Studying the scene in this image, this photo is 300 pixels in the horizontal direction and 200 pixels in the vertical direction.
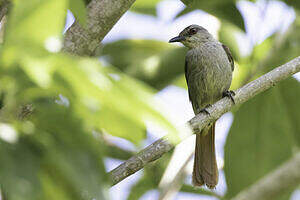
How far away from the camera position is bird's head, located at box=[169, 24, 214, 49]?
17.8ft

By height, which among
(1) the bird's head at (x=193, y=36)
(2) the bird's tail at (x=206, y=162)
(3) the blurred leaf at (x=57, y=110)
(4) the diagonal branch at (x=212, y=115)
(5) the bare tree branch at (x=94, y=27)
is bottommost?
(2) the bird's tail at (x=206, y=162)

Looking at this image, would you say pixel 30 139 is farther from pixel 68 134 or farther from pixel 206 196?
pixel 206 196

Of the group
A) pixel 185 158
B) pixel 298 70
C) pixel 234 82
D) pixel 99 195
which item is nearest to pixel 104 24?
pixel 185 158

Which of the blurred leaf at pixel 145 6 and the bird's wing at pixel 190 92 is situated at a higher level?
the blurred leaf at pixel 145 6

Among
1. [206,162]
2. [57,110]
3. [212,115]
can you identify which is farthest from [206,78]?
[57,110]

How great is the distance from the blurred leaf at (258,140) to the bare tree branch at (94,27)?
1181 mm

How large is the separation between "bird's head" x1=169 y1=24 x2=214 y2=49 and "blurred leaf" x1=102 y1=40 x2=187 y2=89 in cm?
57

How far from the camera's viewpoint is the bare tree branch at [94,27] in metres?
2.69

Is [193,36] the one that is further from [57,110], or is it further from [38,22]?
[38,22]

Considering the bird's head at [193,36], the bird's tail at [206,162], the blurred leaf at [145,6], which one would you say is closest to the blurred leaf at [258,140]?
the bird's tail at [206,162]

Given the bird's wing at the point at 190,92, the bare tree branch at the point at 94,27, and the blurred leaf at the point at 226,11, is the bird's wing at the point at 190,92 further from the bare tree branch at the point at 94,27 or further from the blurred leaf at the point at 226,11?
the bare tree branch at the point at 94,27

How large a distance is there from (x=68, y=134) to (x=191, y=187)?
2.82 meters

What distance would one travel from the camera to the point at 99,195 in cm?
107

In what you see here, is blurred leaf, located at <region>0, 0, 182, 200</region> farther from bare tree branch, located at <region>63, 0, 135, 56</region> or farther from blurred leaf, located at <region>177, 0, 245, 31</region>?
blurred leaf, located at <region>177, 0, 245, 31</region>
